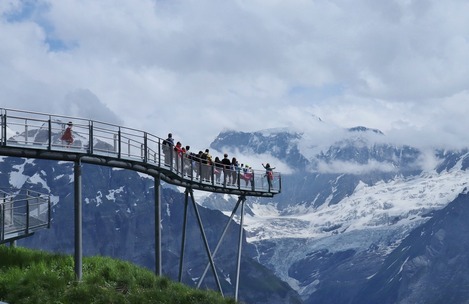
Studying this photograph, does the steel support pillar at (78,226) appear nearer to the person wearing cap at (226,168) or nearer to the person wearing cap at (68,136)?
the person wearing cap at (68,136)

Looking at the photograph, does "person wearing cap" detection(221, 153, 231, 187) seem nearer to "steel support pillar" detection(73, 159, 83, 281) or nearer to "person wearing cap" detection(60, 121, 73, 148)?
"steel support pillar" detection(73, 159, 83, 281)

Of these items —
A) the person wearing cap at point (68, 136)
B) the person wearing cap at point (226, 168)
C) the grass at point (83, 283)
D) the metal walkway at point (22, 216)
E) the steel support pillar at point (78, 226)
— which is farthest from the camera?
the person wearing cap at point (226, 168)

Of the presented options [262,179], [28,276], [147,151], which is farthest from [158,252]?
[262,179]

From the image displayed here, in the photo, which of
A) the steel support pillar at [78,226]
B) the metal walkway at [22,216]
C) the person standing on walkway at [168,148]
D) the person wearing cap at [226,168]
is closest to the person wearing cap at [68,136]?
the steel support pillar at [78,226]

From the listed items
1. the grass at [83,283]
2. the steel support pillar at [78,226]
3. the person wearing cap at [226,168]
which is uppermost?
the person wearing cap at [226,168]

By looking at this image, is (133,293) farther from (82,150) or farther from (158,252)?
(158,252)

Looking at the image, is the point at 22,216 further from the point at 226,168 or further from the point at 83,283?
the point at 226,168

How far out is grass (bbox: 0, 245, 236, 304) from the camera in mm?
45656

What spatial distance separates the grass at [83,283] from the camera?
4566 cm

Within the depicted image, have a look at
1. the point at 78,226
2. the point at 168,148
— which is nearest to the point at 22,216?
the point at 78,226

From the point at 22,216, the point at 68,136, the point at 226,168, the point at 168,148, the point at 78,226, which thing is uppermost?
the point at 168,148

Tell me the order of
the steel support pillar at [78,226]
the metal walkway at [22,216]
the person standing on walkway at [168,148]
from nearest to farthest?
the steel support pillar at [78,226], the metal walkway at [22,216], the person standing on walkway at [168,148]

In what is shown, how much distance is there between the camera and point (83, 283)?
48.0 metres

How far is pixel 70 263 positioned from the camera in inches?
2042
